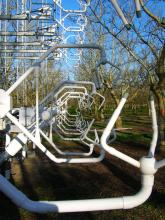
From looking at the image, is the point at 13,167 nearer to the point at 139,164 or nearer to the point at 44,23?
the point at 44,23

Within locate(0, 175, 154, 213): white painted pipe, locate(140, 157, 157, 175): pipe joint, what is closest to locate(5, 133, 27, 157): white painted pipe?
locate(0, 175, 154, 213): white painted pipe

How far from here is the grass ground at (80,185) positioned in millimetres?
5117

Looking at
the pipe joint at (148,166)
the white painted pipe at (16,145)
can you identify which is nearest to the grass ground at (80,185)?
the white painted pipe at (16,145)

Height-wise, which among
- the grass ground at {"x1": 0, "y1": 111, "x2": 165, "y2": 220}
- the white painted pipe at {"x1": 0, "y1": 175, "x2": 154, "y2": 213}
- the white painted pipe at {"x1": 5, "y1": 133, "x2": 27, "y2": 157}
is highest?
the white painted pipe at {"x1": 0, "y1": 175, "x2": 154, "y2": 213}

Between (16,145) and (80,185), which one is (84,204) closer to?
(16,145)

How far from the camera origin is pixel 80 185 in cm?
674

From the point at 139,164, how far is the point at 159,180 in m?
5.31

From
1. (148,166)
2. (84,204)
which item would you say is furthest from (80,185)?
(148,166)

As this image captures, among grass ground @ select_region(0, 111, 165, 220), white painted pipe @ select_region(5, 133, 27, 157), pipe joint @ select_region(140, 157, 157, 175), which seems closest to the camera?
pipe joint @ select_region(140, 157, 157, 175)

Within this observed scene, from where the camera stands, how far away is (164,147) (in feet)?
37.5

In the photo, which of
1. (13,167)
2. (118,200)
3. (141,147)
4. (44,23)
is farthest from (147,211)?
(141,147)

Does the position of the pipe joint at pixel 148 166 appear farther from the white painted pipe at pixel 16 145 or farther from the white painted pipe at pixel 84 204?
the white painted pipe at pixel 16 145

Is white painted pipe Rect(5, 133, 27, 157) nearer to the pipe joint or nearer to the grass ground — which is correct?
the grass ground

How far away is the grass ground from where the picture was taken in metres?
5.12
